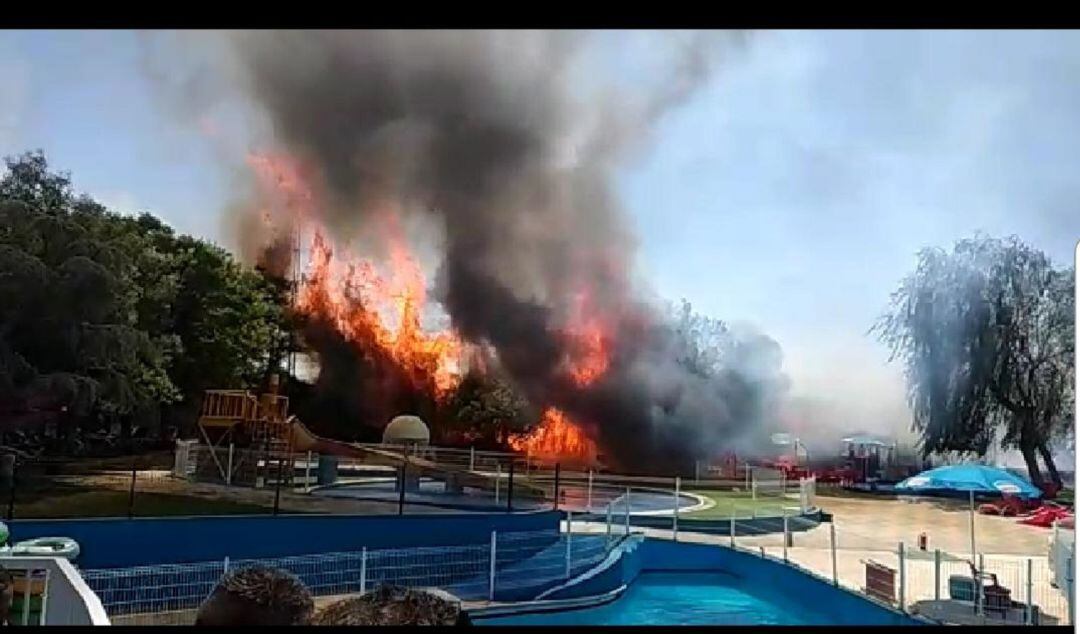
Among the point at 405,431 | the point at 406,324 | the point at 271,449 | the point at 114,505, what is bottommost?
the point at 114,505

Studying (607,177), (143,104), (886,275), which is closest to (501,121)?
(607,177)

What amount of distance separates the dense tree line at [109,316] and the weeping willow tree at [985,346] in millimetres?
2604

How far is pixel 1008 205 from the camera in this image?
3.78m

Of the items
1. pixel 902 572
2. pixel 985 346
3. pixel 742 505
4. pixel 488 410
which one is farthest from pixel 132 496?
pixel 985 346

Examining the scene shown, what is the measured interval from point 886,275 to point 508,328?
1528 millimetres

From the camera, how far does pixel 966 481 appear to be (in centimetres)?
394

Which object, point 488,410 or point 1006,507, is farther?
point 488,410

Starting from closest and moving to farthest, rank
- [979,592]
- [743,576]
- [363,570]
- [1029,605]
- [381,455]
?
[1029,605] < [979,592] < [363,570] < [743,576] < [381,455]

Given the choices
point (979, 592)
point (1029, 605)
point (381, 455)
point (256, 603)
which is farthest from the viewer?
point (381, 455)

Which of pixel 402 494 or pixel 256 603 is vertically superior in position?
pixel 402 494

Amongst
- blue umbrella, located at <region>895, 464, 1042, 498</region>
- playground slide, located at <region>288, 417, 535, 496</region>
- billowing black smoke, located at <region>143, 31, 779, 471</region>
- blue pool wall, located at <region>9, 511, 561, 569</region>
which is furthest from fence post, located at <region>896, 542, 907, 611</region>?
playground slide, located at <region>288, 417, 535, 496</region>

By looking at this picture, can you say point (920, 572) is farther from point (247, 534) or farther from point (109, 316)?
point (109, 316)

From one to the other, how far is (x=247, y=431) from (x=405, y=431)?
0.64 m

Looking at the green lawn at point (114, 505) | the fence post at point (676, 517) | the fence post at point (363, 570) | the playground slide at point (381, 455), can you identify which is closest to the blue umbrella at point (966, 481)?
the fence post at point (676, 517)
